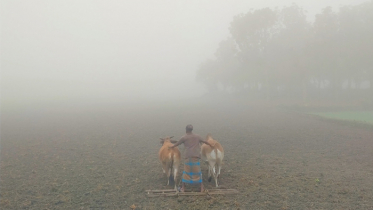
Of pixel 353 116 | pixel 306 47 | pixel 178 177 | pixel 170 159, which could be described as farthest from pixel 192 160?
pixel 306 47

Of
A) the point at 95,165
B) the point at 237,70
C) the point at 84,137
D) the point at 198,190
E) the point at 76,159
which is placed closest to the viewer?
the point at 198,190

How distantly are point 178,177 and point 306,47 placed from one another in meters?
29.2

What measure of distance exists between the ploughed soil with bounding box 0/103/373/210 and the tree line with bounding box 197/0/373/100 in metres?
18.5

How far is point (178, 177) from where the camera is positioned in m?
8.45

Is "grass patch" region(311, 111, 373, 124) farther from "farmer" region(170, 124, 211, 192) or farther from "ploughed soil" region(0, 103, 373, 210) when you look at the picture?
"farmer" region(170, 124, 211, 192)

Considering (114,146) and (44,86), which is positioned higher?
(44,86)

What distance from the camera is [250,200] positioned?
6445mm

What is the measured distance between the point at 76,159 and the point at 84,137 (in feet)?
16.2

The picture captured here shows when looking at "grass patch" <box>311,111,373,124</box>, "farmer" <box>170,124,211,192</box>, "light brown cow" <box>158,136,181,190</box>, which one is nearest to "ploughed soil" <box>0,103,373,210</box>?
"farmer" <box>170,124,211,192</box>

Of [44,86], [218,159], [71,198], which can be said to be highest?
[44,86]

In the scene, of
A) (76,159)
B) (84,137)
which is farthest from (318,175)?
(84,137)

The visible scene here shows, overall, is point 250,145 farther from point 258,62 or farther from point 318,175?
point 258,62

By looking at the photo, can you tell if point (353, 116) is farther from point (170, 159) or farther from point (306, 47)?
point (170, 159)

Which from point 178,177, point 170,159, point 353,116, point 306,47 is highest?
point 306,47
